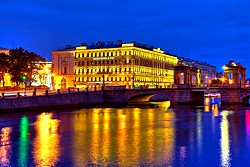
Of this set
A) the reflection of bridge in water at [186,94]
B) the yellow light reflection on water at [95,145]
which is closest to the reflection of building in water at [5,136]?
the yellow light reflection on water at [95,145]

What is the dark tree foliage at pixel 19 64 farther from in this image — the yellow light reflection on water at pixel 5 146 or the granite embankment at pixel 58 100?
the yellow light reflection on water at pixel 5 146

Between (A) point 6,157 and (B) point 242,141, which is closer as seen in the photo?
(A) point 6,157

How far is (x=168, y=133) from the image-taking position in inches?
1387

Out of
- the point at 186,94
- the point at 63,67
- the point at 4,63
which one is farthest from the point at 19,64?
the point at 63,67

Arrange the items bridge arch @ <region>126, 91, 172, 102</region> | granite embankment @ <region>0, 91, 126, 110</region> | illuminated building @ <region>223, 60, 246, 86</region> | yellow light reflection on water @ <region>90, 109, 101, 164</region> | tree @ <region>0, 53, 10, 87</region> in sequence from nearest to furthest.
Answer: yellow light reflection on water @ <region>90, 109, 101, 164</region> → granite embankment @ <region>0, 91, 126, 110</region> → illuminated building @ <region>223, 60, 246, 86</region> → bridge arch @ <region>126, 91, 172, 102</region> → tree @ <region>0, 53, 10, 87</region>

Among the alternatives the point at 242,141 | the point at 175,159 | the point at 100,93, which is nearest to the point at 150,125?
the point at 242,141

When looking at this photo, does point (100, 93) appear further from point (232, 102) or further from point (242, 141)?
point (242, 141)

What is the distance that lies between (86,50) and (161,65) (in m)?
30.3

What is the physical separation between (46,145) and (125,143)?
18.8 feet

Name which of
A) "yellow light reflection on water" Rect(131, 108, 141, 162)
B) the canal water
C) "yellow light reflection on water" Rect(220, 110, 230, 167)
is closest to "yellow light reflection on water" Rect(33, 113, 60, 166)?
the canal water

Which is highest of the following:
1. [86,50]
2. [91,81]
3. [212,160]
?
[86,50]

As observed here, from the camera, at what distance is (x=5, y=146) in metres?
29.0

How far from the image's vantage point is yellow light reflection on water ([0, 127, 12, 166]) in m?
24.3

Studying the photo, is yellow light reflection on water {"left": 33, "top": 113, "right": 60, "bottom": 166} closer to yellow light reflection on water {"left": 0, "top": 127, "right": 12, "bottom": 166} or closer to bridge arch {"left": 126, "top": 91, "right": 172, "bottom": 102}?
yellow light reflection on water {"left": 0, "top": 127, "right": 12, "bottom": 166}
